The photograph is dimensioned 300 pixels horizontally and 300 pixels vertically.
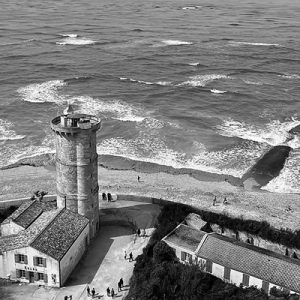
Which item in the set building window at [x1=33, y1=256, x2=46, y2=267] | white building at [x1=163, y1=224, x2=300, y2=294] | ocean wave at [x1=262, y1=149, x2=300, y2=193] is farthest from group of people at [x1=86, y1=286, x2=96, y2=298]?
ocean wave at [x1=262, y1=149, x2=300, y2=193]

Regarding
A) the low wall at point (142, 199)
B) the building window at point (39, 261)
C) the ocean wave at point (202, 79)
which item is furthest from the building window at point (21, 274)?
the ocean wave at point (202, 79)

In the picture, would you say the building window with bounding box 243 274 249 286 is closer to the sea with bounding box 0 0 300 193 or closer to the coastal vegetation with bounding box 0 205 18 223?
the sea with bounding box 0 0 300 193

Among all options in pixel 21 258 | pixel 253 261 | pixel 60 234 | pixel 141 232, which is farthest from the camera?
pixel 141 232

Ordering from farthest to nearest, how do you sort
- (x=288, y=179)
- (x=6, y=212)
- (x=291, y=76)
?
1. (x=291, y=76)
2. (x=288, y=179)
3. (x=6, y=212)

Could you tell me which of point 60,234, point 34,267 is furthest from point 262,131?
point 34,267

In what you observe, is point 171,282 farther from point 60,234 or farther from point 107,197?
point 107,197
